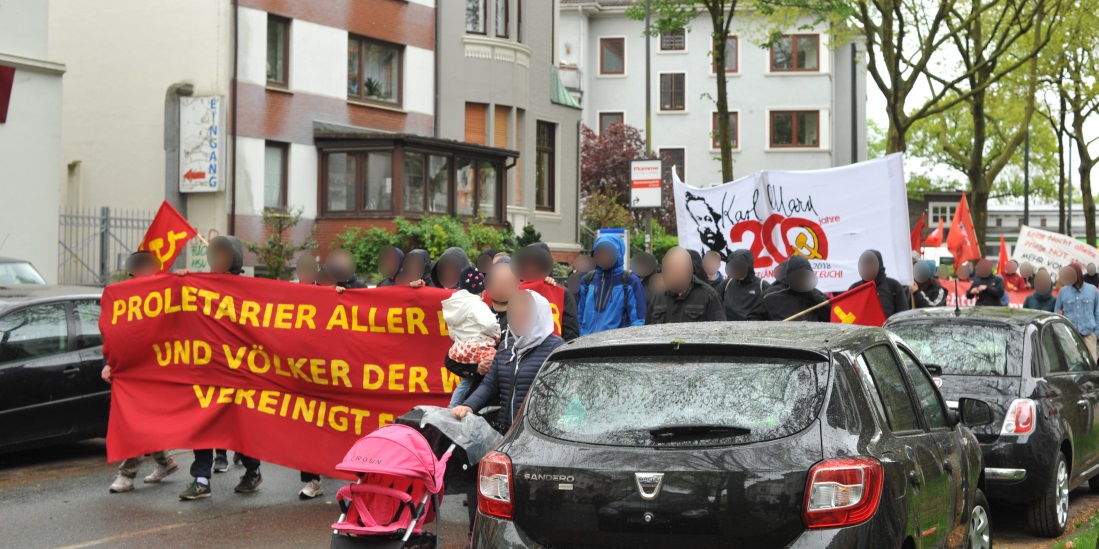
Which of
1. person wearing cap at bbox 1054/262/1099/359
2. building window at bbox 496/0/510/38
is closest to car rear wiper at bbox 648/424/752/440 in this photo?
person wearing cap at bbox 1054/262/1099/359

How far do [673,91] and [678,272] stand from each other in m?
50.0

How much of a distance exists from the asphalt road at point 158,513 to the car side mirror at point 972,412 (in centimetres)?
336

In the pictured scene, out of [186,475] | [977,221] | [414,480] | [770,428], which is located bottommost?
[186,475]

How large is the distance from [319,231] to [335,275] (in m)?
20.0

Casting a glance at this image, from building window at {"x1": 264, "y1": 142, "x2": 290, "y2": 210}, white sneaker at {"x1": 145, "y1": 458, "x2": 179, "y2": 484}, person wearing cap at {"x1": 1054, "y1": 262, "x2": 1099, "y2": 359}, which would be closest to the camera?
white sneaker at {"x1": 145, "y1": 458, "x2": 179, "y2": 484}

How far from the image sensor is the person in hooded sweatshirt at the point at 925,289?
14.3 meters

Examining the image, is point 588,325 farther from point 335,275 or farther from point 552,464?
point 552,464

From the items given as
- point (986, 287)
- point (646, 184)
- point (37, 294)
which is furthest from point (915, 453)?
point (646, 184)

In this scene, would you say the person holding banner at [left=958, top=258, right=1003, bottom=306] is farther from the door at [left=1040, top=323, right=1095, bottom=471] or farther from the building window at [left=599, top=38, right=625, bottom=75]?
the building window at [left=599, top=38, right=625, bottom=75]

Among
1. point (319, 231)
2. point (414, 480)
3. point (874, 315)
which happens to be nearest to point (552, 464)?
point (414, 480)

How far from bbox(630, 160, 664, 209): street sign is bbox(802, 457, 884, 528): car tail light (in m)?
15.1

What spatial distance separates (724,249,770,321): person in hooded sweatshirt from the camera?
11539 mm

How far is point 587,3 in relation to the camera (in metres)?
57.9

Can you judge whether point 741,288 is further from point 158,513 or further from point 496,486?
point 496,486
